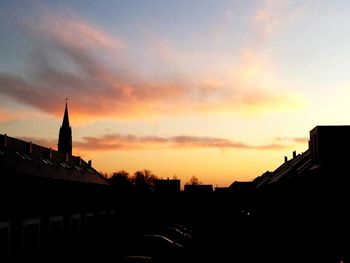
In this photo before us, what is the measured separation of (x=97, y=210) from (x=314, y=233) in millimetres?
21480

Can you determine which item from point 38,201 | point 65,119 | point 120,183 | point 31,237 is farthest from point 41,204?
point 65,119

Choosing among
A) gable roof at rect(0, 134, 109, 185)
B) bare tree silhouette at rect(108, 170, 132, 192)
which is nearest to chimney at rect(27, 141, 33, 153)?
gable roof at rect(0, 134, 109, 185)

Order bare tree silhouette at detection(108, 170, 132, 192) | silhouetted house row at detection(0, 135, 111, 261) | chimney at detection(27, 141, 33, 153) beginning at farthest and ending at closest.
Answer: bare tree silhouette at detection(108, 170, 132, 192)
chimney at detection(27, 141, 33, 153)
silhouetted house row at detection(0, 135, 111, 261)

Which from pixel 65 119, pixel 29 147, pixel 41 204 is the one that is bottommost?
pixel 41 204

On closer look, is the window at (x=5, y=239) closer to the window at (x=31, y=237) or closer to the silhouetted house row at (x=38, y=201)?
the silhouetted house row at (x=38, y=201)

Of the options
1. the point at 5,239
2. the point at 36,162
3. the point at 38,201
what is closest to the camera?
the point at 5,239

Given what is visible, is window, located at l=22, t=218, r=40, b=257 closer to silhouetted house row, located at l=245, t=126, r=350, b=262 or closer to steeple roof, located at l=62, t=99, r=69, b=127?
silhouetted house row, located at l=245, t=126, r=350, b=262

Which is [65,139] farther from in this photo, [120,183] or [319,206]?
[319,206]

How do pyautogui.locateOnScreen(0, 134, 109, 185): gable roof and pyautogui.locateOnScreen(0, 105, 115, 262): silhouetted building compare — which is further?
pyautogui.locateOnScreen(0, 134, 109, 185): gable roof

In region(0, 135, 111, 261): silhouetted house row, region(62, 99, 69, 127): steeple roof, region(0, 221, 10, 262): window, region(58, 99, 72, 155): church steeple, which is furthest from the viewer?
region(62, 99, 69, 127): steeple roof

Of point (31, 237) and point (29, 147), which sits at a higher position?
point (29, 147)

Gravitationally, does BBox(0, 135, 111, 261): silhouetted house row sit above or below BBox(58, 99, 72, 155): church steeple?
below

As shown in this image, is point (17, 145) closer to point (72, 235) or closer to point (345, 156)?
point (72, 235)

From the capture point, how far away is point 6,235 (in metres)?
19.0
